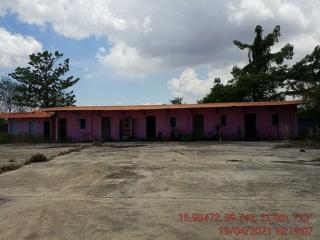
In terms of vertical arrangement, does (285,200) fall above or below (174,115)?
below

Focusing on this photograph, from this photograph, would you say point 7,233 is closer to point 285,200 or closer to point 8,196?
point 8,196

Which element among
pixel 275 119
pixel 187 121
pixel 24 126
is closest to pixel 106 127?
pixel 187 121

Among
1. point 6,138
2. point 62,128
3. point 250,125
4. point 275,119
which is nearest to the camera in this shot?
point 275,119

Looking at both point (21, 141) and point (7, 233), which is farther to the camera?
point (21, 141)

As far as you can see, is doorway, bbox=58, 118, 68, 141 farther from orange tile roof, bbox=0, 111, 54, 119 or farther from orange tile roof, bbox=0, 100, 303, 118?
orange tile roof, bbox=0, 111, 54, 119

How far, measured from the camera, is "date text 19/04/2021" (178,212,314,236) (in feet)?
19.5

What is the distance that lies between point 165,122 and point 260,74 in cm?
1001

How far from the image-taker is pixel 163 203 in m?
8.01

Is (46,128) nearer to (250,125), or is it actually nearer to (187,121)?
(187,121)

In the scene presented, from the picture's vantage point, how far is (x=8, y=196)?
934cm

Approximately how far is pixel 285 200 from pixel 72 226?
3.99m

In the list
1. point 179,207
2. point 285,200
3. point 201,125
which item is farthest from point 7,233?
point 201,125

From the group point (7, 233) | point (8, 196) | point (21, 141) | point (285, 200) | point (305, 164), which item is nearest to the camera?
point (7, 233)

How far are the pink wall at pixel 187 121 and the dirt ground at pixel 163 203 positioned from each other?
19.4 metres
